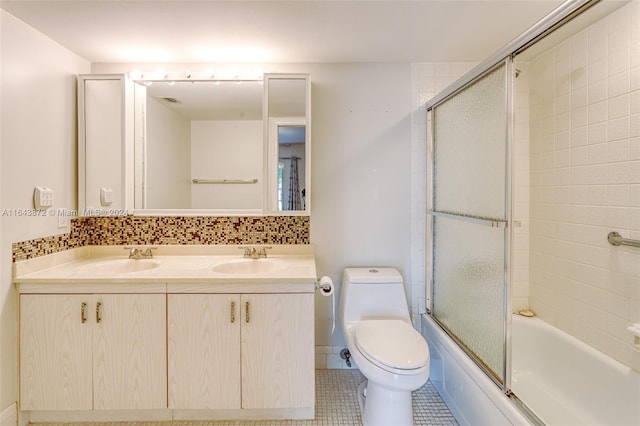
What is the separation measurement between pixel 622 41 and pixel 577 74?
0.25m

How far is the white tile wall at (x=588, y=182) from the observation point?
154cm

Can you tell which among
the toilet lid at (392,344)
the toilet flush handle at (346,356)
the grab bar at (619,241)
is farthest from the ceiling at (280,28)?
the toilet flush handle at (346,356)

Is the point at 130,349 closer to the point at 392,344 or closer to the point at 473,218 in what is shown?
the point at 392,344

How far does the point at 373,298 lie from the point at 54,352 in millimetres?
1736

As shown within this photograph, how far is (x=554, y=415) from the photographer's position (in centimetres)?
165

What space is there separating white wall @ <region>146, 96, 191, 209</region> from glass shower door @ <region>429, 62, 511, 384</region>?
1663 mm

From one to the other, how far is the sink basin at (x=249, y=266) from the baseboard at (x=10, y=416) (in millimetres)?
1196

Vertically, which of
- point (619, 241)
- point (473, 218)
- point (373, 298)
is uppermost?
point (473, 218)

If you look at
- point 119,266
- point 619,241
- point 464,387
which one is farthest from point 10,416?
point 619,241

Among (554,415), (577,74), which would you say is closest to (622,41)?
(577,74)

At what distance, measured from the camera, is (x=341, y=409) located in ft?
6.01

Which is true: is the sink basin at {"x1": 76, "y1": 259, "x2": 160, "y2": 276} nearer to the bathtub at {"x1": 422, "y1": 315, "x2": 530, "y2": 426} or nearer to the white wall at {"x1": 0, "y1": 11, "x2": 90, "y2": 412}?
the white wall at {"x1": 0, "y1": 11, "x2": 90, "y2": 412}

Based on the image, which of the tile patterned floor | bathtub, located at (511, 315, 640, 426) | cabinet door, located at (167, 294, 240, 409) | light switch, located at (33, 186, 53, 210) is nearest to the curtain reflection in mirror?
cabinet door, located at (167, 294, 240, 409)

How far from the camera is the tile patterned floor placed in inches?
67.7
